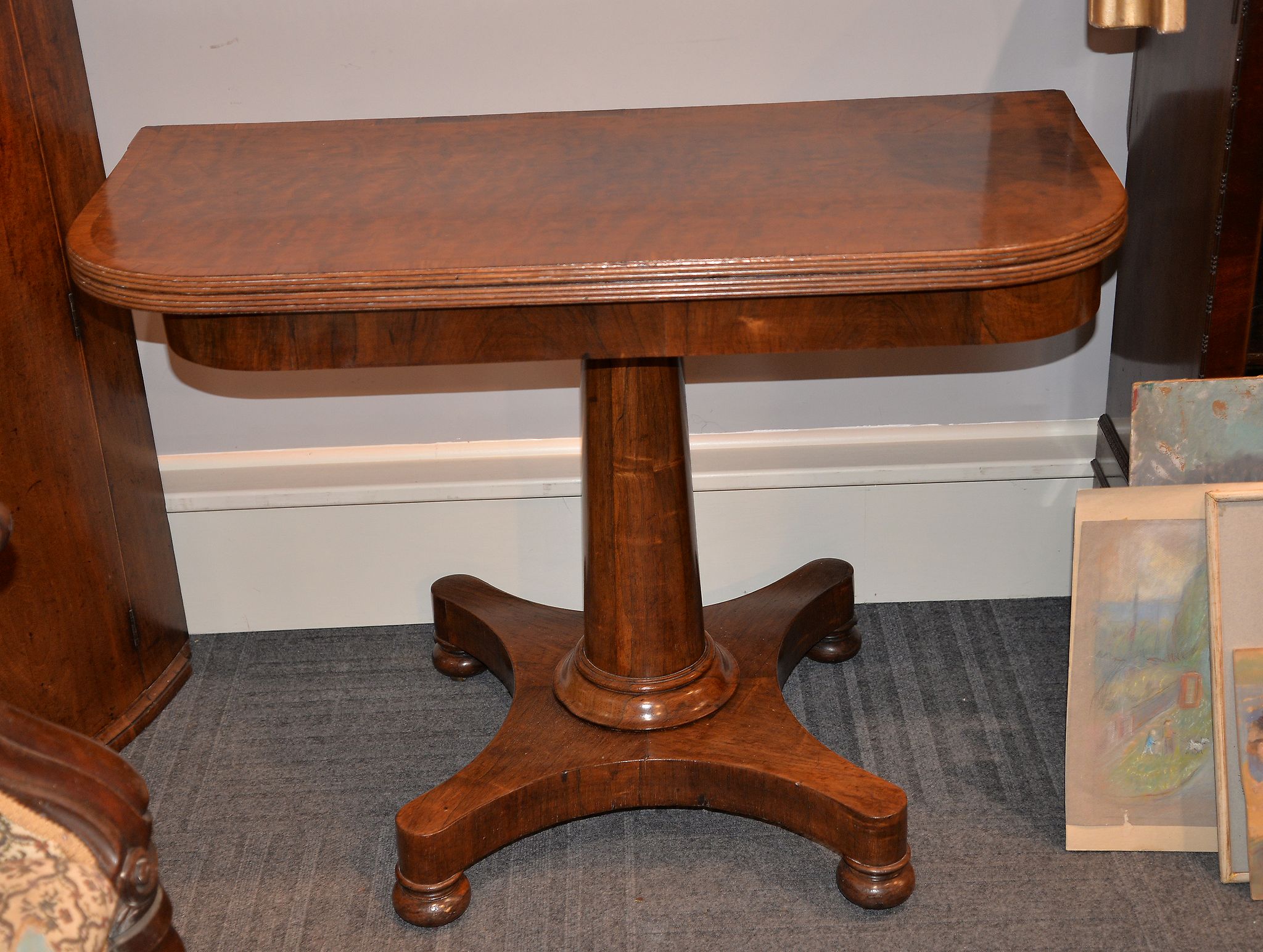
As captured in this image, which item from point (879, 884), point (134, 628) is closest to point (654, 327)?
point (879, 884)

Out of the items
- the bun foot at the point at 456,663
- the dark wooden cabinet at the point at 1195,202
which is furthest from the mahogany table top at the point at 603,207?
the bun foot at the point at 456,663

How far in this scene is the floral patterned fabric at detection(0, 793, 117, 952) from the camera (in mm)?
973

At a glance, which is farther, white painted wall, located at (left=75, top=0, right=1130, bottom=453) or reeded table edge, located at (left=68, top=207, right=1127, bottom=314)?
white painted wall, located at (left=75, top=0, right=1130, bottom=453)

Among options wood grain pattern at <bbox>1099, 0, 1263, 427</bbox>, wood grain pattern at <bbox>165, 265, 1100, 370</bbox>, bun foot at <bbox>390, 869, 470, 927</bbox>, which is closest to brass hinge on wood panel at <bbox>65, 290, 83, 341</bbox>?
wood grain pattern at <bbox>165, 265, 1100, 370</bbox>

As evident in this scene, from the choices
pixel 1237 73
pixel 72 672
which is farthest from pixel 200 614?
pixel 1237 73

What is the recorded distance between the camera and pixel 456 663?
6.31 ft

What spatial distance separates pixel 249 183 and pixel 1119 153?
1141 millimetres

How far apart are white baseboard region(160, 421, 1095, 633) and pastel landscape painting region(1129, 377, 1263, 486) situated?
36cm

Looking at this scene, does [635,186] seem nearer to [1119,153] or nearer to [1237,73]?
[1237,73]

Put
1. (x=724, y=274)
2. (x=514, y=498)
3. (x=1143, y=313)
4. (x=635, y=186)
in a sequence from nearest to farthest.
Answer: (x=724, y=274), (x=635, y=186), (x=1143, y=313), (x=514, y=498)

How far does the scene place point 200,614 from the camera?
203 cm

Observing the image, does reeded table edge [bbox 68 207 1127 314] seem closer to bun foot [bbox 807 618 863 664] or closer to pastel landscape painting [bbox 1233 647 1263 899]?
pastel landscape painting [bbox 1233 647 1263 899]

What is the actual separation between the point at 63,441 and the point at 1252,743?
4.86ft

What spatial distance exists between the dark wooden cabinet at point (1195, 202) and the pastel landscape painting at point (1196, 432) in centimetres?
5
